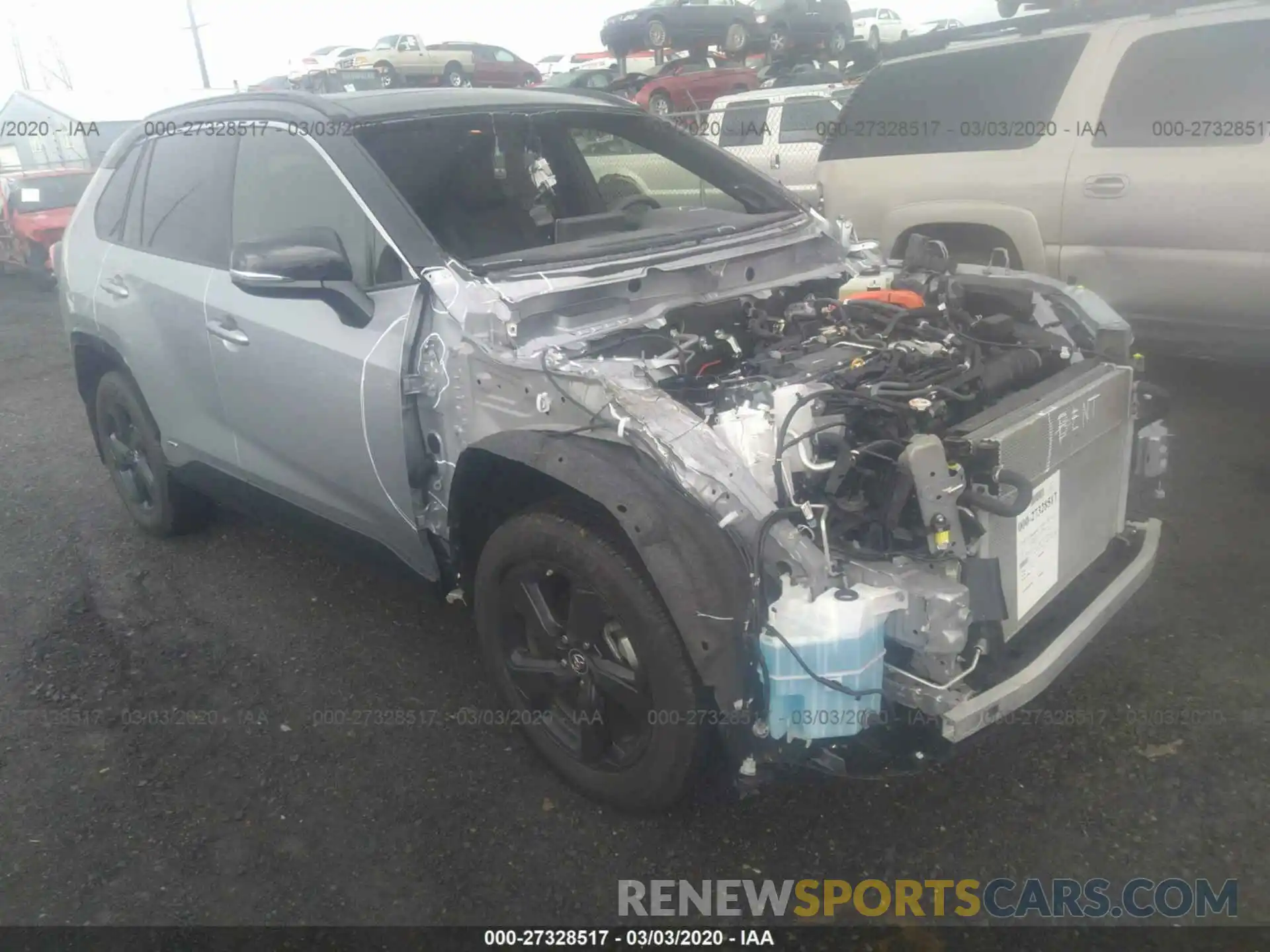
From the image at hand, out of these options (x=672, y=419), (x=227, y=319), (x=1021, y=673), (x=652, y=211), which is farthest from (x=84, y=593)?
(x=1021, y=673)

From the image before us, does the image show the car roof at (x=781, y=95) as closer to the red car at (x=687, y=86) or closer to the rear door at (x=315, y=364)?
the red car at (x=687, y=86)

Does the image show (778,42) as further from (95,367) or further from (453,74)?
(95,367)

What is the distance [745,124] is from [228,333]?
7.64 meters

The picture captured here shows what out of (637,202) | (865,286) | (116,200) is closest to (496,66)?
(116,200)

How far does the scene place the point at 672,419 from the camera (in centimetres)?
218

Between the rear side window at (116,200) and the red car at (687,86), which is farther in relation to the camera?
the red car at (687,86)

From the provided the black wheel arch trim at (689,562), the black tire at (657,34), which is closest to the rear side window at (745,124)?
the black wheel arch trim at (689,562)

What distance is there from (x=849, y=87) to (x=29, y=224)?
11.4 meters

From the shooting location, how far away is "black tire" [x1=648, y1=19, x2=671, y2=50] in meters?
17.6

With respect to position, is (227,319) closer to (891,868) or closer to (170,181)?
(170,181)

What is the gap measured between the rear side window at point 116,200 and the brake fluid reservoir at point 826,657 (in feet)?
11.4

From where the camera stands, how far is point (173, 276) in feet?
11.9

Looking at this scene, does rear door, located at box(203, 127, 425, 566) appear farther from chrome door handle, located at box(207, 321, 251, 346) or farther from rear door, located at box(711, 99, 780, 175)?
rear door, located at box(711, 99, 780, 175)

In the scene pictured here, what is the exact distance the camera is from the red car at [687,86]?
14906mm
